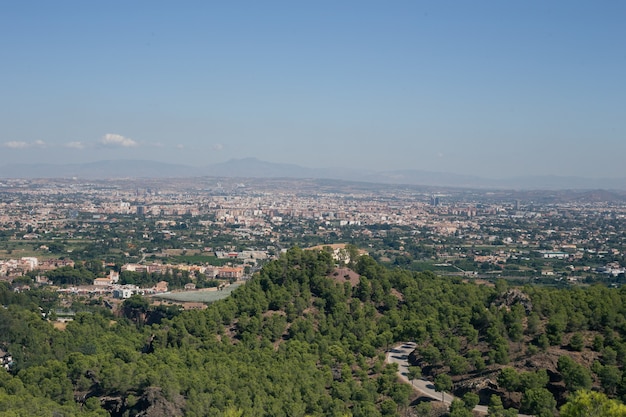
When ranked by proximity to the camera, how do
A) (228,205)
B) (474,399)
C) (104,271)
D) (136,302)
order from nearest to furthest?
(474,399), (136,302), (104,271), (228,205)

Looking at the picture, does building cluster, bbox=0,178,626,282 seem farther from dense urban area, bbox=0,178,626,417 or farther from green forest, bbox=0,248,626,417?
green forest, bbox=0,248,626,417

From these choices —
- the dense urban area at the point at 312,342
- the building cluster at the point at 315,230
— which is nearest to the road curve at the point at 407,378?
the dense urban area at the point at 312,342

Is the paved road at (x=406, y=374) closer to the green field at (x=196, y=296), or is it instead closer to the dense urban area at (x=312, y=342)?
the dense urban area at (x=312, y=342)

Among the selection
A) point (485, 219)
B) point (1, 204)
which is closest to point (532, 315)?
point (485, 219)

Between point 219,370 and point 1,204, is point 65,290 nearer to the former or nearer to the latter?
point 219,370

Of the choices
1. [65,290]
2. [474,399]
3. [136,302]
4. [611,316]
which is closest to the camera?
[474,399]

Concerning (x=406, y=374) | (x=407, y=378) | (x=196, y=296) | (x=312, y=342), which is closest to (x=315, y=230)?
(x=196, y=296)
